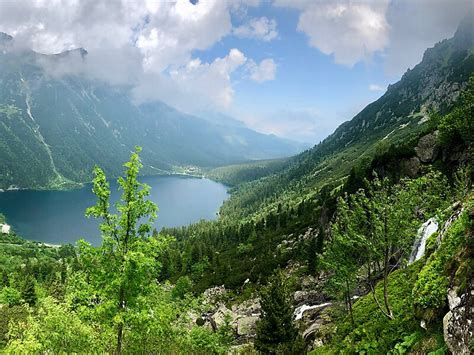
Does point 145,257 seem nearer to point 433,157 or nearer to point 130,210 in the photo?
point 130,210

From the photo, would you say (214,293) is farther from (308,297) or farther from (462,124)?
(462,124)

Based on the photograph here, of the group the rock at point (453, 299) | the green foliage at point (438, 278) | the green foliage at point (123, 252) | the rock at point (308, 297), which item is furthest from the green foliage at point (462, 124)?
the green foliage at point (123, 252)

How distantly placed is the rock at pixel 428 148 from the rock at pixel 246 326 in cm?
3959

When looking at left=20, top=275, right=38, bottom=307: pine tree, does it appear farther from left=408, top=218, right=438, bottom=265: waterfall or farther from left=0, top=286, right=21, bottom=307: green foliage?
left=408, top=218, right=438, bottom=265: waterfall

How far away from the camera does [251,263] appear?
3755 inches

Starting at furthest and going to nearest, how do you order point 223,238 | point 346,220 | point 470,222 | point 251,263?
1. point 223,238
2. point 251,263
3. point 346,220
4. point 470,222

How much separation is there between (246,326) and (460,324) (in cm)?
4285

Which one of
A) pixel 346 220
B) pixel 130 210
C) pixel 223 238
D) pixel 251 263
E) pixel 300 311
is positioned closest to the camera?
pixel 130 210

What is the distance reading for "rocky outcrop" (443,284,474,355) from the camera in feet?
37.9

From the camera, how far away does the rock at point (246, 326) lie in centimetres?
4966

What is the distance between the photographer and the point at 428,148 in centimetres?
6425

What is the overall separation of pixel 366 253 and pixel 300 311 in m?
29.8

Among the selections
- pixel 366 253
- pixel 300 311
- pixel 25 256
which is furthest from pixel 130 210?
pixel 25 256

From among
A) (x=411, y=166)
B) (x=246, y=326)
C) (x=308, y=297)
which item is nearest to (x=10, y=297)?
(x=246, y=326)
